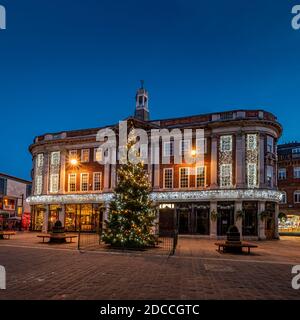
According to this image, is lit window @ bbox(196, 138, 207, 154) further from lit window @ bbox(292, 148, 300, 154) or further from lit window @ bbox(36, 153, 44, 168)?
lit window @ bbox(292, 148, 300, 154)

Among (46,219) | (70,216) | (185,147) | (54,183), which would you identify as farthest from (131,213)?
(46,219)

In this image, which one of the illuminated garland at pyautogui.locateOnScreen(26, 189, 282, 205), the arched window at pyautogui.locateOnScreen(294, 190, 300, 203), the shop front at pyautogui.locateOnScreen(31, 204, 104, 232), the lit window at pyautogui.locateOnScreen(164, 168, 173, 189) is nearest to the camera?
the illuminated garland at pyautogui.locateOnScreen(26, 189, 282, 205)

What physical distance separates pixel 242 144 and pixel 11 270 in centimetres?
2499

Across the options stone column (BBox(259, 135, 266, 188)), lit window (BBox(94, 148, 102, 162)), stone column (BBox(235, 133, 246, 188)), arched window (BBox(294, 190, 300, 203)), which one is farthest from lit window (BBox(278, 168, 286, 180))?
lit window (BBox(94, 148, 102, 162))

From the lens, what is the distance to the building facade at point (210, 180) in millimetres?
31828

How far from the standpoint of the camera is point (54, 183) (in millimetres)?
41531

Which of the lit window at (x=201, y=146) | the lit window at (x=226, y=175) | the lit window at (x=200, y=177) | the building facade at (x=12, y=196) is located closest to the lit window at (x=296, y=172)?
the lit window at (x=226, y=175)

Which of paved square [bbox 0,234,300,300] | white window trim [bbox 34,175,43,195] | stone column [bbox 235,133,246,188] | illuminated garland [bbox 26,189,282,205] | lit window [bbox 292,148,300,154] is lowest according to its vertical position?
paved square [bbox 0,234,300,300]

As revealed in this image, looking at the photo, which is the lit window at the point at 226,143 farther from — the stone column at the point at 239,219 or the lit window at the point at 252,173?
the stone column at the point at 239,219

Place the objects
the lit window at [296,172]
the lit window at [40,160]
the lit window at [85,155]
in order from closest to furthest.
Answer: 1. the lit window at [85,155]
2. the lit window at [40,160]
3. the lit window at [296,172]

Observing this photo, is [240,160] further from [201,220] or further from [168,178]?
[168,178]

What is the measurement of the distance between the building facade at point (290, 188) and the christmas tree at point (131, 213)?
35.2 m

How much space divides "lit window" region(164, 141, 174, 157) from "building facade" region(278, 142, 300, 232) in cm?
2409

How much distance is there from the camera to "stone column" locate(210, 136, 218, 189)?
32.8 meters
